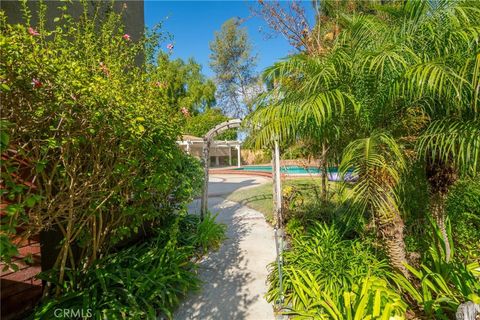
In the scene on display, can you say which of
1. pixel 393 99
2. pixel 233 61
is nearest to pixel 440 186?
pixel 393 99

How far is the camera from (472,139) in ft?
10.0

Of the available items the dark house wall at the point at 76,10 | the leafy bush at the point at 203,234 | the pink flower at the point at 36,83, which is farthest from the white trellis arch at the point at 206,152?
the pink flower at the point at 36,83

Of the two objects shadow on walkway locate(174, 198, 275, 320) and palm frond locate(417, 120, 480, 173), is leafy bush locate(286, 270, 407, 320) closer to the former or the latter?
shadow on walkway locate(174, 198, 275, 320)

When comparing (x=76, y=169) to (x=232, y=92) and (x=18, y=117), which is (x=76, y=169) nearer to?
(x=18, y=117)

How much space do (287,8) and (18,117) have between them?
8926 mm

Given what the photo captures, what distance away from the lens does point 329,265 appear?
4.66 meters

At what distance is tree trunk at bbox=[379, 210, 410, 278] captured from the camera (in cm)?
425

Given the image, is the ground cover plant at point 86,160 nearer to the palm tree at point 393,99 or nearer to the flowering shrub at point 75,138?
the flowering shrub at point 75,138

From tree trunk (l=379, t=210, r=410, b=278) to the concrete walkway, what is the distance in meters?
2.14

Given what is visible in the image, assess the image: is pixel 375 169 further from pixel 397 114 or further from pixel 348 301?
pixel 348 301

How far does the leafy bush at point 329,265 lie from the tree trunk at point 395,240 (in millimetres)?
260

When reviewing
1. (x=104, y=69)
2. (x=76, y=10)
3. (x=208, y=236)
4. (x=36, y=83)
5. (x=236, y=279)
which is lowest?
(x=236, y=279)

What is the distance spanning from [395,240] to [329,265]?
1.13 m

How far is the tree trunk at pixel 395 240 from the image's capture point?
4.25 metres
